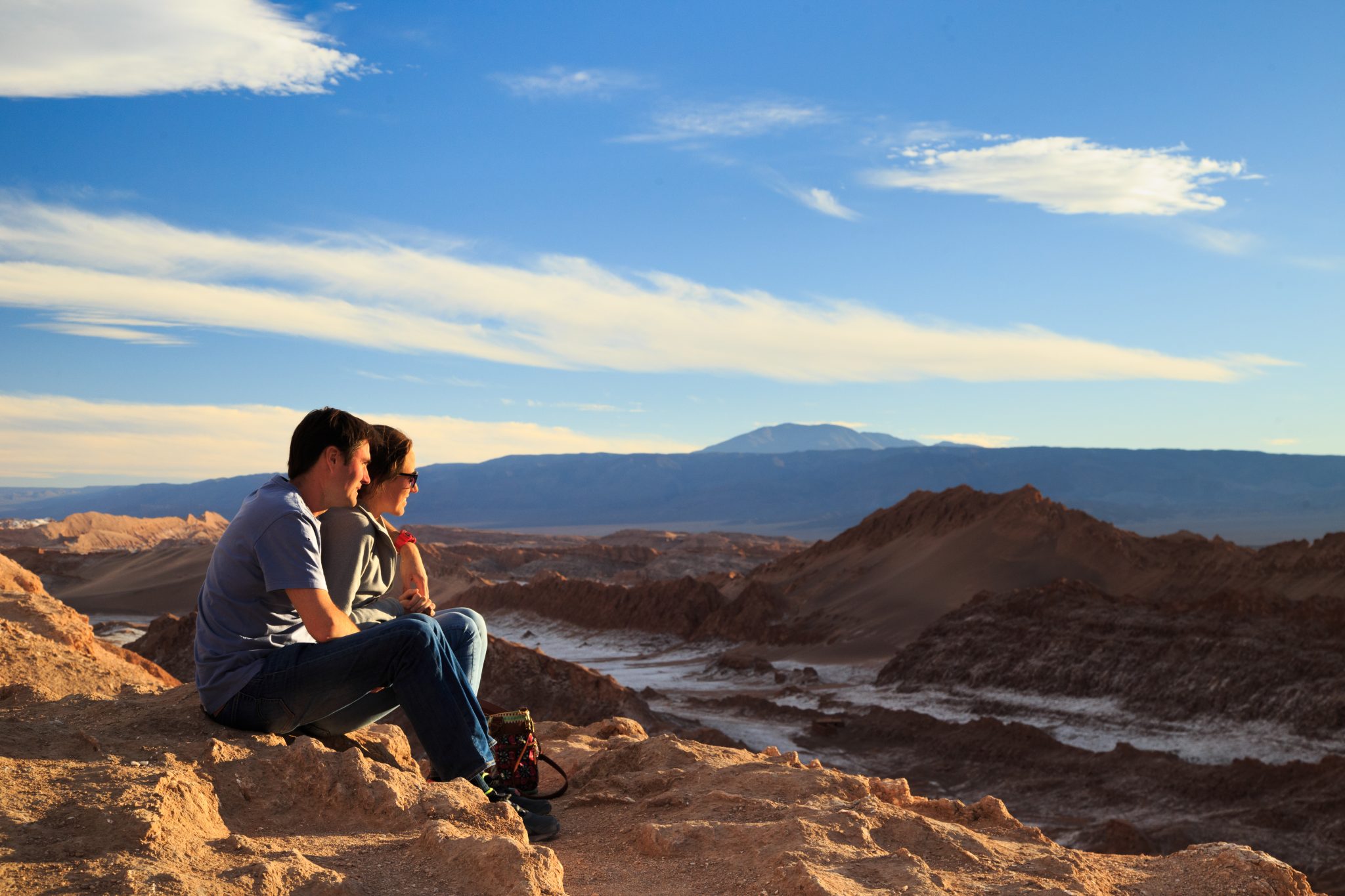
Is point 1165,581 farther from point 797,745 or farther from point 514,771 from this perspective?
point 514,771

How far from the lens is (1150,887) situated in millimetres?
3260

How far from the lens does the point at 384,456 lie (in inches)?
148

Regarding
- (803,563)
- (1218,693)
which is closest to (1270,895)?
(1218,693)

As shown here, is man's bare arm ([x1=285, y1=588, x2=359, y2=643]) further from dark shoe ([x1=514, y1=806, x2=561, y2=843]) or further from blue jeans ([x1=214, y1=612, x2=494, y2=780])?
dark shoe ([x1=514, y1=806, x2=561, y2=843])

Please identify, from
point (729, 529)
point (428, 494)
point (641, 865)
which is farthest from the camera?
point (428, 494)

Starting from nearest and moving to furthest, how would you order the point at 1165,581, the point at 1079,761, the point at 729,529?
1. the point at 1079,761
2. the point at 1165,581
3. the point at 729,529

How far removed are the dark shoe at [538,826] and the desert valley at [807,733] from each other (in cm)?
8

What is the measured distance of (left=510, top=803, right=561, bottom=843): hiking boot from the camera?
330cm

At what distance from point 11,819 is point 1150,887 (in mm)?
3340

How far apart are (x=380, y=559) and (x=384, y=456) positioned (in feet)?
1.26

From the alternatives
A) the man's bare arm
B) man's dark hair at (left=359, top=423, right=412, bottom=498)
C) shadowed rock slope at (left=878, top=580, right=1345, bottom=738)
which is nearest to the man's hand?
man's dark hair at (left=359, top=423, right=412, bottom=498)

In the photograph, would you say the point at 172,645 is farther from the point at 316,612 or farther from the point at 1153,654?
the point at 1153,654

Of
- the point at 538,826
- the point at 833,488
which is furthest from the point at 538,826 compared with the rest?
the point at 833,488

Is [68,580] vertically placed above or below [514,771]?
below
